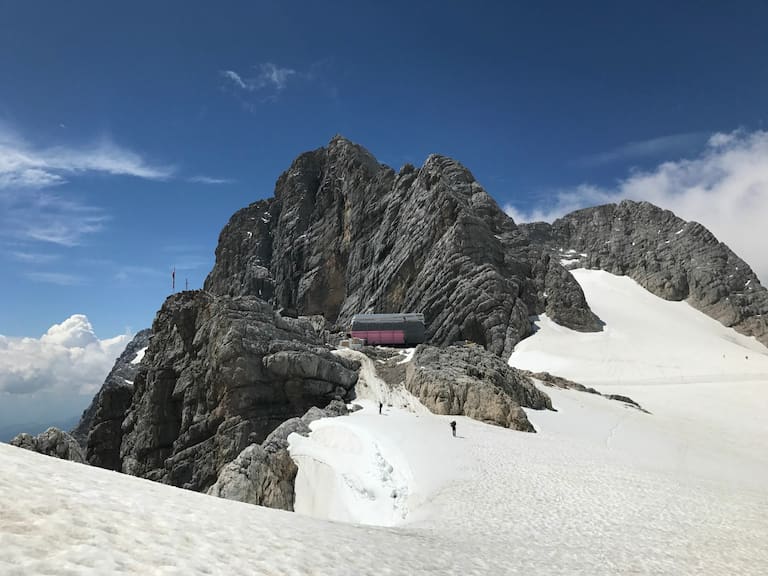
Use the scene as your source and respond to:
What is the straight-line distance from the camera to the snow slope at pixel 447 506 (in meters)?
5.26

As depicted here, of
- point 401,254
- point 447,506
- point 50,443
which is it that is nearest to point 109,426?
point 50,443

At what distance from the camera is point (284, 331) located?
4084 cm

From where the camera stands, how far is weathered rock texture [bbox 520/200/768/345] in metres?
83.6

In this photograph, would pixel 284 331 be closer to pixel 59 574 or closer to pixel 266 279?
pixel 59 574

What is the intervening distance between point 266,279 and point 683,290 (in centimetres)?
9000

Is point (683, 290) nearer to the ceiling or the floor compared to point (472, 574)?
nearer to the ceiling

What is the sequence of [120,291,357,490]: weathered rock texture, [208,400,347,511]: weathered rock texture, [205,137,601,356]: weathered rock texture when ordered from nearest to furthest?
[208,400,347,511]: weathered rock texture → [120,291,357,490]: weathered rock texture → [205,137,601,356]: weathered rock texture

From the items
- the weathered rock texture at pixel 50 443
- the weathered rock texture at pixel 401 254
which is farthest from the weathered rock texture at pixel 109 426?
the weathered rock texture at pixel 401 254

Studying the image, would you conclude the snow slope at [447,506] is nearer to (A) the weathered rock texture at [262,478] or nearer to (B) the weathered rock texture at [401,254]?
(A) the weathered rock texture at [262,478]

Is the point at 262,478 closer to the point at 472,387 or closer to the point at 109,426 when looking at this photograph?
the point at 472,387

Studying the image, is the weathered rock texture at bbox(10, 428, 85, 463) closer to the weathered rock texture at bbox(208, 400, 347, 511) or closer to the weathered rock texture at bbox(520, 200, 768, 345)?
the weathered rock texture at bbox(208, 400, 347, 511)

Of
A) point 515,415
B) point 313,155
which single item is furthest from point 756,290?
point 313,155

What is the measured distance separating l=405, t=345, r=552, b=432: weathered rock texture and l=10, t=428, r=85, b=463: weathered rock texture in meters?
20.6

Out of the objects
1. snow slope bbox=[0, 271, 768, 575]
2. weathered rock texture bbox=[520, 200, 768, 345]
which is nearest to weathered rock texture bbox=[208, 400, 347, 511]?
snow slope bbox=[0, 271, 768, 575]
